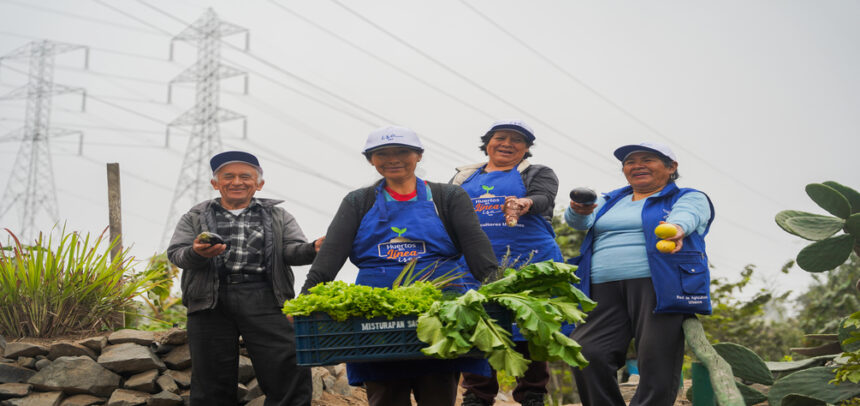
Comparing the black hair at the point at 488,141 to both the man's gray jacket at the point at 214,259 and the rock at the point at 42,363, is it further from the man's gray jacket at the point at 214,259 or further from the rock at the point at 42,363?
the rock at the point at 42,363

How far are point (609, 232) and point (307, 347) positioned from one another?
2274mm

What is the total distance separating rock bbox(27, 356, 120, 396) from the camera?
6.25 meters

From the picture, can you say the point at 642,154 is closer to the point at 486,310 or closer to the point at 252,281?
the point at 486,310

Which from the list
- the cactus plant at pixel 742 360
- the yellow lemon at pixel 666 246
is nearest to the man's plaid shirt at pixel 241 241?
the yellow lemon at pixel 666 246

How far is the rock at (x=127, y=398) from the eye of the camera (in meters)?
6.17

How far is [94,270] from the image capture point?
6.84 meters

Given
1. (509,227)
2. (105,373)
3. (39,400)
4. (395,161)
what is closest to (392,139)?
(395,161)

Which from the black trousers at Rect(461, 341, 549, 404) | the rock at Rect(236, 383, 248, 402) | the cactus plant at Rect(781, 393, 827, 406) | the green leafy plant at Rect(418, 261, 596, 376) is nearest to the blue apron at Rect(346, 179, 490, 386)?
the green leafy plant at Rect(418, 261, 596, 376)

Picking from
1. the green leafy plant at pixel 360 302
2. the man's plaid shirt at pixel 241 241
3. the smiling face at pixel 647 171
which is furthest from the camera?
the man's plaid shirt at pixel 241 241

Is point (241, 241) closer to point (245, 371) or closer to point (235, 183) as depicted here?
point (235, 183)

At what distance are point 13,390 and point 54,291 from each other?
34.4 inches

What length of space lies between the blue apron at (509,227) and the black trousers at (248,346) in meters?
1.51

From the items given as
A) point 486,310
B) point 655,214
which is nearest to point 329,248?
point 486,310

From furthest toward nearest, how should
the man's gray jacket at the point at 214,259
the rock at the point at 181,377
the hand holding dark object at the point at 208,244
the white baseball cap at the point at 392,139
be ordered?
1. the rock at the point at 181,377
2. the man's gray jacket at the point at 214,259
3. the hand holding dark object at the point at 208,244
4. the white baseball cap at the point at 392,139
